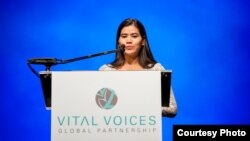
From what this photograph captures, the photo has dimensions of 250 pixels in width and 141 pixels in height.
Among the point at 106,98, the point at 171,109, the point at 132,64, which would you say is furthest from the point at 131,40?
the point at 106,98

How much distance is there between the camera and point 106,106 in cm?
235

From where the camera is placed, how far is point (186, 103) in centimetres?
316

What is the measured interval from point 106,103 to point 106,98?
0.10ft

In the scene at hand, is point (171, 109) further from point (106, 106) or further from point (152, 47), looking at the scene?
point (106, 106)

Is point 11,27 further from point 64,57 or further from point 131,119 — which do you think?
point 131,119

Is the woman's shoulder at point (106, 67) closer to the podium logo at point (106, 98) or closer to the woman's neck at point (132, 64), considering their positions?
the woman's neck at point (132, 64)

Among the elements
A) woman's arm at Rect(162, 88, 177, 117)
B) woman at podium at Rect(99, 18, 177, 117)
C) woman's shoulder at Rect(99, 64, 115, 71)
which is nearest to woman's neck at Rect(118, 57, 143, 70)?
woman at podium at Rect(99, 18, 177, 117)

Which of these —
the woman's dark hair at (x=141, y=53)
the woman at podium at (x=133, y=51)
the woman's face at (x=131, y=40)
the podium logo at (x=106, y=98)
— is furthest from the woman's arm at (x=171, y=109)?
the podium logo at (x=106, y=98)

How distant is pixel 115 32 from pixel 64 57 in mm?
483

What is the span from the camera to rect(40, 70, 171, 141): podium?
230cm

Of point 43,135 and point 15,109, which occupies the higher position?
point 15,109

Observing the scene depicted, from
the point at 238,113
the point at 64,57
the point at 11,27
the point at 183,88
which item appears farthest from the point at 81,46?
the point at 238,113

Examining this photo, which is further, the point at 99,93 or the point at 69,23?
the point at 69,23

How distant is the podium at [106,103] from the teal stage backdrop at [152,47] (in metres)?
0.83
